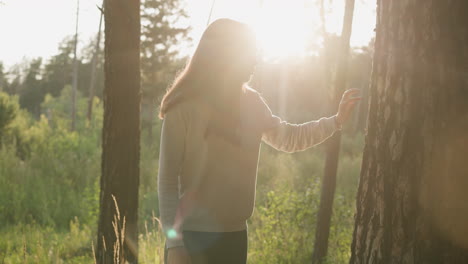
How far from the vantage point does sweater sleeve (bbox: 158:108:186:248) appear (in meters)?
2.33

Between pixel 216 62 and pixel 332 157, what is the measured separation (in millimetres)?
4124

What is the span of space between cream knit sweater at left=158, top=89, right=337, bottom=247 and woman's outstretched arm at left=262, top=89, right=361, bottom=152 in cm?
42

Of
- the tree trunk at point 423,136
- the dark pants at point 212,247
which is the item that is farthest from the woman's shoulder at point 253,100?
the tree trunk at point 423,136

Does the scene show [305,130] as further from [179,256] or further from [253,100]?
[179,256]

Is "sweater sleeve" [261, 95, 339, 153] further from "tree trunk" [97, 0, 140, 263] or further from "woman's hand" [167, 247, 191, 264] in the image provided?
"tree trunk" [97, 0, 140, 263]

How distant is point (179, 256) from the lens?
227 centimetres

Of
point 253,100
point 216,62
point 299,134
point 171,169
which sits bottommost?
point 171,169

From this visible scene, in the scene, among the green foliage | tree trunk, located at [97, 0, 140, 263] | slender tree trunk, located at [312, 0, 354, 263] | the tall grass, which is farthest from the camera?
the green foliage

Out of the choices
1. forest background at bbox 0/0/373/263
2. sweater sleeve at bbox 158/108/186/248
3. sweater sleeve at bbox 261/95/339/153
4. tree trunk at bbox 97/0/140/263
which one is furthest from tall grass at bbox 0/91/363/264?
sweater sleeve at bbox 261/95/339/153

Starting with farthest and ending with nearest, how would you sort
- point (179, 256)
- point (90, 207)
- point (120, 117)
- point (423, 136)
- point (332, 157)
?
1. point (90, 207)
2. point (332, 157)
3. point (120, 117)
4. point (179, 256)
5. point (423, 136)

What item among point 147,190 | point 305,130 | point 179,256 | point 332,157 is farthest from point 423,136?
point 147,190

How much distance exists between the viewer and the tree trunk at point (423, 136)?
1.72m

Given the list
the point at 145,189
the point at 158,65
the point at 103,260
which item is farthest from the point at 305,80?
the point at 103,260

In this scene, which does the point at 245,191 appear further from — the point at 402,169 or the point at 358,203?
the point at 402,169
